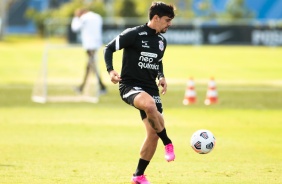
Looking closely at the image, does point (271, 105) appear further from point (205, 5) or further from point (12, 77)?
point (205, 5)

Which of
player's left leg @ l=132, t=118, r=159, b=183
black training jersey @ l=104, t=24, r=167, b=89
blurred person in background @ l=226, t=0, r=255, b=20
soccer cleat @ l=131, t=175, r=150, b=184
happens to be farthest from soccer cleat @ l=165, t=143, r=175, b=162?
blurred person in background @ l=226, t=0, r=255, b=20

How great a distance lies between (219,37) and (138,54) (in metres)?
42.3

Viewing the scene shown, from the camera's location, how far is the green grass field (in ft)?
36.5

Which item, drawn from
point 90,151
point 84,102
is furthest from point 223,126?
point 84,102

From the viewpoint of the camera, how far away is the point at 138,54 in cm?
1023

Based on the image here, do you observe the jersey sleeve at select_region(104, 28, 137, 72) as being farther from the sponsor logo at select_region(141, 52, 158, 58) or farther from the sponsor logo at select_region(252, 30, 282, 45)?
the sponsor logo at select_region(252, 30, 282, 45)

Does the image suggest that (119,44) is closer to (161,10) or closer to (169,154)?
(161,10)

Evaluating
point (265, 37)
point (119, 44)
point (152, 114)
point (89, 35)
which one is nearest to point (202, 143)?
→ point (152, 114)

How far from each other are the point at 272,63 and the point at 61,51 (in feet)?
40.4

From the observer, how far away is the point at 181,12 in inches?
→ 2589

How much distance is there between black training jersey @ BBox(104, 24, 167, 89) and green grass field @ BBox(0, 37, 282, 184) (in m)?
1.30

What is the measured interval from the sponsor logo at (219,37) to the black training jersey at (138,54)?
41906 millimetres

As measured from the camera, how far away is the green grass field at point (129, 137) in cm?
1112

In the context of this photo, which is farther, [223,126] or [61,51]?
[61,51]
